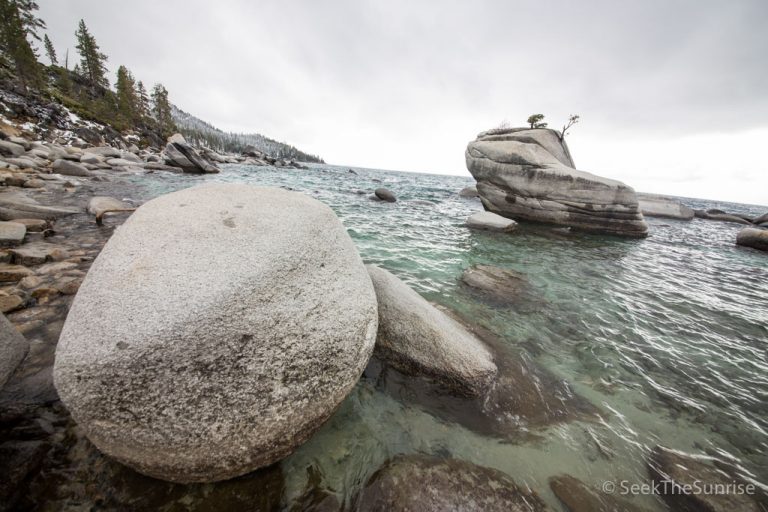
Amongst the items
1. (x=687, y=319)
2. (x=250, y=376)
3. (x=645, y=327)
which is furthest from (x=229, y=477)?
(x=687, y=319)

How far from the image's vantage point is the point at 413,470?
84.8 inches

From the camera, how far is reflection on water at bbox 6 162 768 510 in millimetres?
2498

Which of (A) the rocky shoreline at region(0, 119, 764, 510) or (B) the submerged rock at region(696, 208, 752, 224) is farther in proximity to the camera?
(B) the submerged rock at region(696, 208, 752, 224)

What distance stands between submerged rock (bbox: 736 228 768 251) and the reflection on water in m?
7.22

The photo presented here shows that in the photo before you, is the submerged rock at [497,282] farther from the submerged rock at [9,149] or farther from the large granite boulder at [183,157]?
the large granite boulder at [183,157]

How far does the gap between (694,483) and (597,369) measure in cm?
150

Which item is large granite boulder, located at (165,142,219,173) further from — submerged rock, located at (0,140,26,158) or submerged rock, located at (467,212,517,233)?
submerged rock, located at (467,212,517,233)

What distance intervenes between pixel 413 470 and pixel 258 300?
1767 millimetres

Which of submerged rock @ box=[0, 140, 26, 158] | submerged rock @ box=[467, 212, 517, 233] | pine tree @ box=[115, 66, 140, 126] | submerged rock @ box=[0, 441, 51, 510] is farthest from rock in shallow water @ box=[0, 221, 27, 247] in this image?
pine tree @ box=[115, 66, 140, 126]

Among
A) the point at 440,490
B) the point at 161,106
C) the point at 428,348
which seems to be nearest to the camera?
the point at 440,490

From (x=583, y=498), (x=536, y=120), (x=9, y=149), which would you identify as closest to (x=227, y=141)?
(x=9, y=149)

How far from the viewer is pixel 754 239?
13570 mm

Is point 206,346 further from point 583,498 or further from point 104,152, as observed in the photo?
point 104,152

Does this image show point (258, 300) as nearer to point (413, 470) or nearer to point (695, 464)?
point (413, 470)
